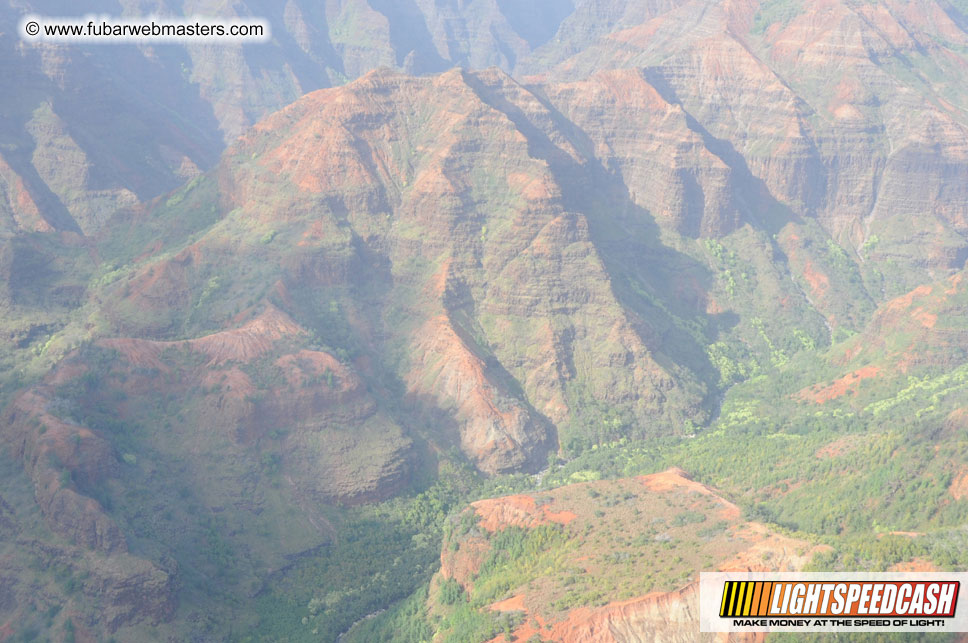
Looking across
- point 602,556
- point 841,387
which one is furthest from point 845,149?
point 602,556

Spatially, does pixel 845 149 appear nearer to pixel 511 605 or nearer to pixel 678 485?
pixel 678 485

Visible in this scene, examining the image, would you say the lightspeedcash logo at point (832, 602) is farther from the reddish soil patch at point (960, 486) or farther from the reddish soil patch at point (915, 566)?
the reddish soil patch at point (960, 486)

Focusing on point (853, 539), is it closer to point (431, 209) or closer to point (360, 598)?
point (360, 598)

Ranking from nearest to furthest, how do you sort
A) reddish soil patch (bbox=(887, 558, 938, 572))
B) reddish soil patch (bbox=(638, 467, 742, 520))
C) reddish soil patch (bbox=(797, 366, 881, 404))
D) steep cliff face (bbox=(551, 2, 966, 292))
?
reddish soil patch (bbox=(887, 558, 938, 572)), reddish soil patch (bbox=(638, 467, 742, 520)), reddish soil patch (bbox=(797, 366, 881, 404)), steep cliff face (bbox=(551, 2, 966, 292))

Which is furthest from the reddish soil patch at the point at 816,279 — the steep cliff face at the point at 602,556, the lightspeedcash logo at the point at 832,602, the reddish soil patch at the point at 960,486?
the lightspeedcash logo at the point at 832,602

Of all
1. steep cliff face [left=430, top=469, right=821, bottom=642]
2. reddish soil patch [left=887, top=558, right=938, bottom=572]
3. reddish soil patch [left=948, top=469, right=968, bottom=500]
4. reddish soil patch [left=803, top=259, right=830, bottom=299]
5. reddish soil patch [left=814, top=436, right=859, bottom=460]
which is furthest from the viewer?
reddish soil patch [left=803, top=259, right=830, bottom=299]

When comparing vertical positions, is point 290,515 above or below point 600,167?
below

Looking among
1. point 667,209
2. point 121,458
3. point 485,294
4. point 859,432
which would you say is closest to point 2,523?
point 121,458

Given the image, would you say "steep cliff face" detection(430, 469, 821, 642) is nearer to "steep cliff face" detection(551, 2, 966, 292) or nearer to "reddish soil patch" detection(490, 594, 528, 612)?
"reddish soil patch" detection(490, 594, 528, 612)

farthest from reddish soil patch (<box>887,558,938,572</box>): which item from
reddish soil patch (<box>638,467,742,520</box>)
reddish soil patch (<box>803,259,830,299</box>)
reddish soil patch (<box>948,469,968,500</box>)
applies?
reddish soil patch (<box>803,259,830,299</box>)
